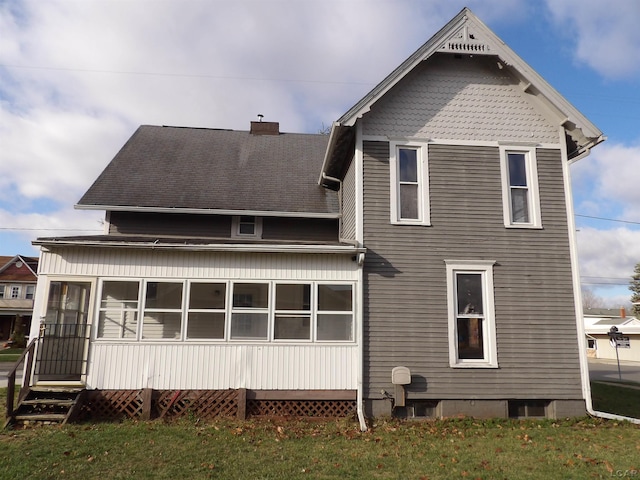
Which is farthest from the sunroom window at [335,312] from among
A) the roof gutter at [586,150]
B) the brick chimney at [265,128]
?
the brick chimney at [265,128]

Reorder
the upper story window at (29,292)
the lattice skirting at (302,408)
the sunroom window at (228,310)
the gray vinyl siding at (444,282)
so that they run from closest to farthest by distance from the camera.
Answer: the lattice skirting at (302,408)
the gray vinyl siding at (444,282)
the sunroom window at (228,310)
the upper story window at (29,292)

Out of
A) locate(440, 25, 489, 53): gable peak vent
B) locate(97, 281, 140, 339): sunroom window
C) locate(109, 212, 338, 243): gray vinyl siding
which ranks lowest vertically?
locate(97, 281, 140, 339): sunroom window

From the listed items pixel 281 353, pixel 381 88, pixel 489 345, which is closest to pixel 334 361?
pixel 281 353

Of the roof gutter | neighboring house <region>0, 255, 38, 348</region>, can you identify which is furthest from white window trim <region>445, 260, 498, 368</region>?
neighboring house <region>0, 255, 38, 348</region>

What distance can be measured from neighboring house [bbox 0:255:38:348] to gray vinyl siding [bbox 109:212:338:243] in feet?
110

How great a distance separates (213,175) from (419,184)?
21.7 ft

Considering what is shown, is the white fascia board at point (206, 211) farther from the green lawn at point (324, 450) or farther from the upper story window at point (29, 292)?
the upper story window at point (29, 292)

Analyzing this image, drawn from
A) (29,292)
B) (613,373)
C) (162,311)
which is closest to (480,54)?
(162,311)

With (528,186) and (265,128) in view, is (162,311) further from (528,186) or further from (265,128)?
(265,128)

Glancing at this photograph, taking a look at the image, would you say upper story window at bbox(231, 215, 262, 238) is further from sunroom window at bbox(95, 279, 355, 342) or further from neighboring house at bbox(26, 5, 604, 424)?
sunroom window at bbox(95, 279, 355, 342)

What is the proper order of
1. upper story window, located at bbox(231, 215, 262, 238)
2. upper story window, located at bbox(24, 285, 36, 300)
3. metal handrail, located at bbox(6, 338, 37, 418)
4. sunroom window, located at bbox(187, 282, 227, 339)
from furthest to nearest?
upper story window, located at bbox(24, 285, 36, 300)
upper story window, located at bbox(231, 215, 262, 238)
sunroom window, located at bbox(187, 282, 227, 339)
metal handrail, located at bbox(6, 338, 37, 418)

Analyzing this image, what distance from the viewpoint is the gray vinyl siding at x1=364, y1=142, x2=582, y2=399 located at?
9.56 meters

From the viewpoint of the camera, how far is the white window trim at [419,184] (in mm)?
10180

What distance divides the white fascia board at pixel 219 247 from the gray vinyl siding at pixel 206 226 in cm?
295
